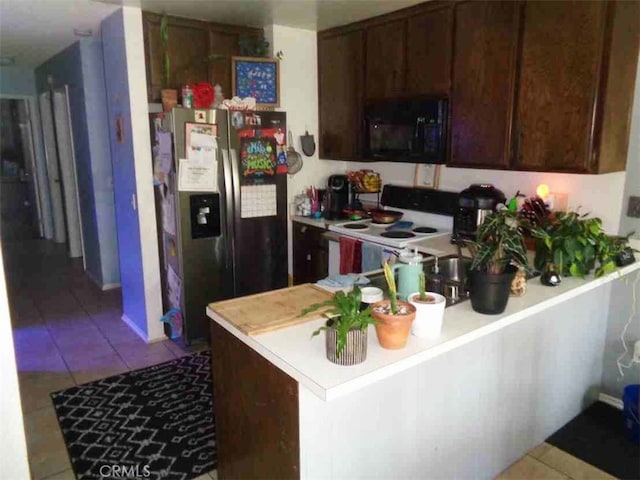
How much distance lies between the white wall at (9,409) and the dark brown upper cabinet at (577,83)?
7.64 feet

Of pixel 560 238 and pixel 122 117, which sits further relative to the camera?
pixel 122 117

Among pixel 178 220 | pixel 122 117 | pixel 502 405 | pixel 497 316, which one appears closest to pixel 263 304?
pixel 497 316

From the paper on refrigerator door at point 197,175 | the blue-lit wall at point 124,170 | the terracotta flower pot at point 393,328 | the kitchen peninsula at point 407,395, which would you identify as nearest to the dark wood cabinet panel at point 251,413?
the kitchen peninsula at point 407,395

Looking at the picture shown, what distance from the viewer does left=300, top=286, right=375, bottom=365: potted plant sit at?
1.27 metres

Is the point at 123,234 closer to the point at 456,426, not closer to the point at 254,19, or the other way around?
the point at 254,19

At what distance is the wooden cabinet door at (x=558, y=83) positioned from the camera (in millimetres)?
2172

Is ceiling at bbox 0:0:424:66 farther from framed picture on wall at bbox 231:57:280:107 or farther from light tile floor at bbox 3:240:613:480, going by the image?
light tile floor at bbox 3:240:613:480

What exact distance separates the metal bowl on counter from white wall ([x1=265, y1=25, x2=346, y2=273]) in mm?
671

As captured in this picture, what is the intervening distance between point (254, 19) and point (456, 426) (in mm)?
2917

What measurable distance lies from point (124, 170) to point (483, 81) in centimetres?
249

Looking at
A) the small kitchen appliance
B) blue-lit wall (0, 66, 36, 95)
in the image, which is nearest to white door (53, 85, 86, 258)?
blue-lit wall (0, 66, 36, 95)

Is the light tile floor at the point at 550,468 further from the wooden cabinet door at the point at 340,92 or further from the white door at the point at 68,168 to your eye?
the white door at the point at 68,168

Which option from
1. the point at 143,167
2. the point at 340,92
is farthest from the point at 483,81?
the point at 143,167

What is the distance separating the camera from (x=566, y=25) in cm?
223
